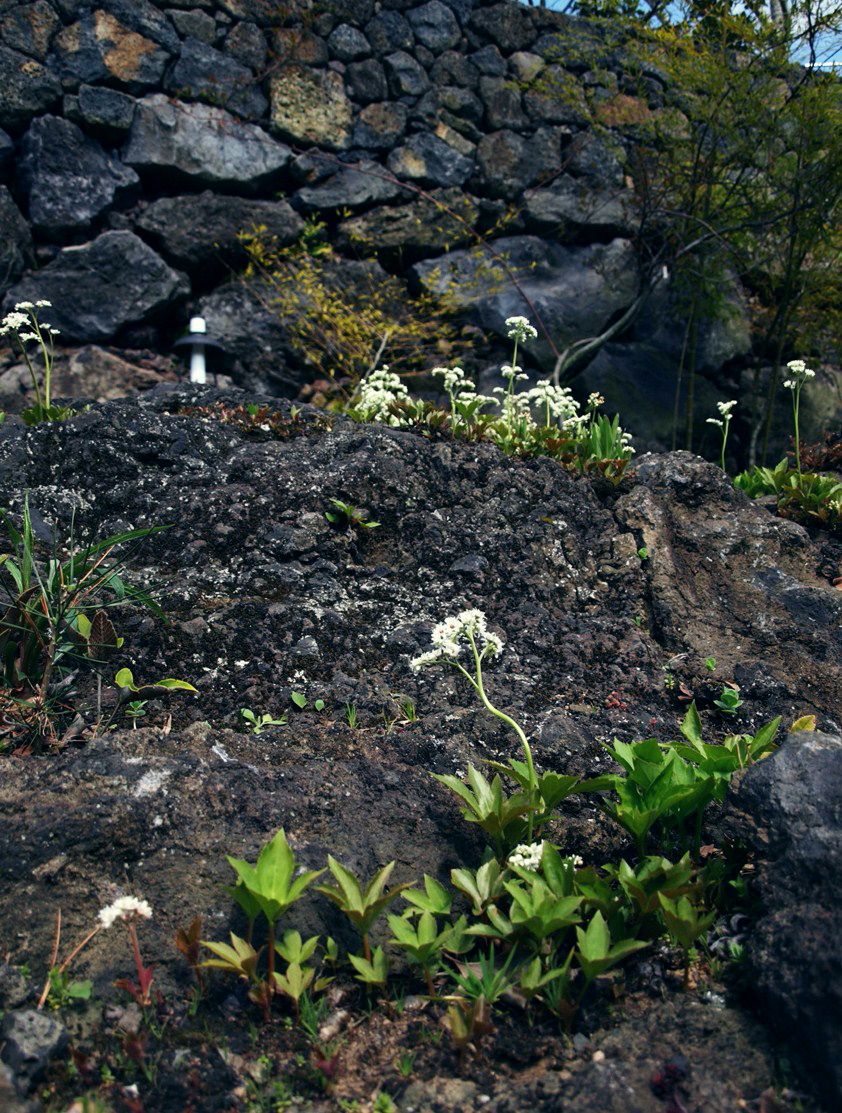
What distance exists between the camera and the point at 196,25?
7.02 m

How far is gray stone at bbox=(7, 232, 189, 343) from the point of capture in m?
6.36

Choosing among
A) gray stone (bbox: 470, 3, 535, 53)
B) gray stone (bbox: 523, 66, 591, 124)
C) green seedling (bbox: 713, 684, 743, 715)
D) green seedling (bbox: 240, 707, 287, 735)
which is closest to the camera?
green seedling (bbox: 240, 707, 287, 735)

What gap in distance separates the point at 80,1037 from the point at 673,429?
6303 millimetres

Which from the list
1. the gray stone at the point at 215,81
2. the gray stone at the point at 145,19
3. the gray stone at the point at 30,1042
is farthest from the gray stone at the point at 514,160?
the gray stone at the point at 30,1042

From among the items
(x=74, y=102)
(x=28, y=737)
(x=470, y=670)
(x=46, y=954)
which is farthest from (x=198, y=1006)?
(x=74, y=102)

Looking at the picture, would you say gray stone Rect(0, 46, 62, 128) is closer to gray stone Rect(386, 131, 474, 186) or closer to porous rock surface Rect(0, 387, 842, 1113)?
gray stone Rect(386, 131, 474, 186)

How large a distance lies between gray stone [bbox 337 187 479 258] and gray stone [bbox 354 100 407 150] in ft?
1.85

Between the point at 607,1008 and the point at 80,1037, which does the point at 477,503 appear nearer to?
the point at 607,1008

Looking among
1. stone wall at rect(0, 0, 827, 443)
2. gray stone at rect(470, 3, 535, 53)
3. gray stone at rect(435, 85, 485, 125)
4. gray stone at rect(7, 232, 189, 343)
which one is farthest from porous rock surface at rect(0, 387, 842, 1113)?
gray stone at rect(470, 3, 535, 53)

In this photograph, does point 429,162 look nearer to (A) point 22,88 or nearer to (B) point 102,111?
(B) point 102,111

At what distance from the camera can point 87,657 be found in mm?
2535

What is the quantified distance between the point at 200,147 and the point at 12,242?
161cm

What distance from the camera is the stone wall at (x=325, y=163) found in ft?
21.2

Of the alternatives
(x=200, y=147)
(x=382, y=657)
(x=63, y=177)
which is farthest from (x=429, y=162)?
(x=382, y=657)
